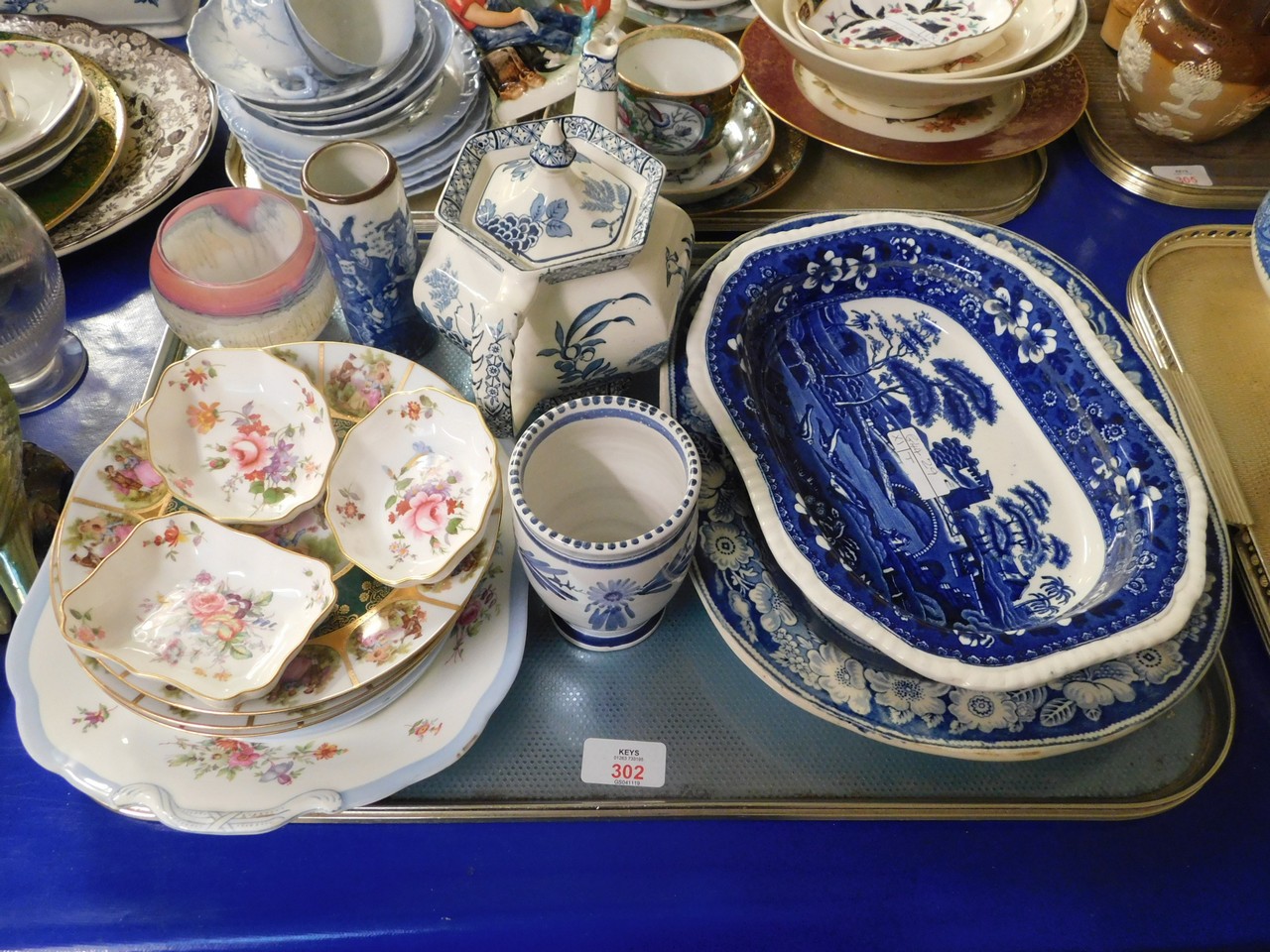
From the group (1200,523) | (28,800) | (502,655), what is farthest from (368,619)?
(1200,523)

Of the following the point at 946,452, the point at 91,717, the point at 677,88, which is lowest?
the point at 91,717

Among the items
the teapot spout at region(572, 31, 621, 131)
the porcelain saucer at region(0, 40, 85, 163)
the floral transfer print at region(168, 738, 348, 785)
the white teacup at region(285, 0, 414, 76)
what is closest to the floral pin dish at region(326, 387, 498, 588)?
the floral transfer print at region(168, 738, 348, 785)

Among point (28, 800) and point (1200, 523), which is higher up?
point (1200, 523)

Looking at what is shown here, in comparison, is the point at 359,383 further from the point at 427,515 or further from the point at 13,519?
the point at 13,519

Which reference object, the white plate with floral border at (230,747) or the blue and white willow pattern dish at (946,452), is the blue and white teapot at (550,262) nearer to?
the blue and white willow pattern dish at (946,452)

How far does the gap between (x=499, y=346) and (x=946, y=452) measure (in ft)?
1.08

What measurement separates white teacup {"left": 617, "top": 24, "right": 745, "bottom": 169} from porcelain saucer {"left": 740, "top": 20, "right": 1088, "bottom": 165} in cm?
8

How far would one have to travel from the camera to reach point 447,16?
758 millimetres

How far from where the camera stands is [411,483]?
56 centimetres

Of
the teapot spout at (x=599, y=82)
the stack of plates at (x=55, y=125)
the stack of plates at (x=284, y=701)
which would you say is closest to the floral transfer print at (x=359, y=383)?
the stack of plates at (x=284, y=701)

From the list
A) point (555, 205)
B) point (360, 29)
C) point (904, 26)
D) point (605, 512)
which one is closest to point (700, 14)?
point (904, 26)

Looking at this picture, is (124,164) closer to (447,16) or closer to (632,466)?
(447,16)

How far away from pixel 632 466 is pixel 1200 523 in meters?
0.34

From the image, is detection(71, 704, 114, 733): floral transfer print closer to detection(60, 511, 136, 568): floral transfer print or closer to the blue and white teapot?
detection(60, 511, 136, 568): floral transfer print
